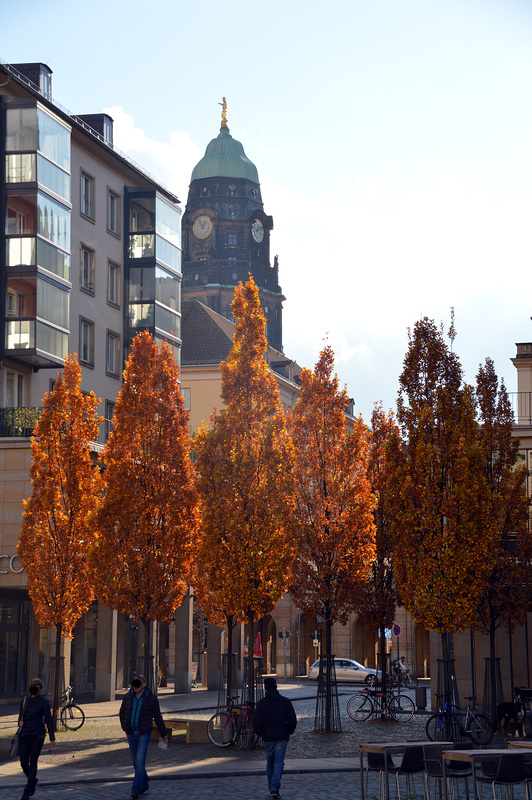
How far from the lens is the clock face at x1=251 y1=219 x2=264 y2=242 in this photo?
419ft

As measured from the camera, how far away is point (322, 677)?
2914 centimetres

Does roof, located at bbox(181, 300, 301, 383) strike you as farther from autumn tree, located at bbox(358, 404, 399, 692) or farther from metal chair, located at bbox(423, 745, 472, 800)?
metal chair, located at bbox(423, 745, 472, 800)

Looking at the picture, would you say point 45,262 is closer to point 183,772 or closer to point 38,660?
point 38,660

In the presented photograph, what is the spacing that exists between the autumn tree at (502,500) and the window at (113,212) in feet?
84.9

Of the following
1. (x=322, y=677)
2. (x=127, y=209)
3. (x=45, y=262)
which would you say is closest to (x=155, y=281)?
(x=127, y=209)

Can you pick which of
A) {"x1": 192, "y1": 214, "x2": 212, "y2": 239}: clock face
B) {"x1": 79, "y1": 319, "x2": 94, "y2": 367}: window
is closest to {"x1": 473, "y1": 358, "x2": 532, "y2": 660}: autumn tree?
{"x1": 79, "y1": 319, "x2": 94, "y2": 367}: window

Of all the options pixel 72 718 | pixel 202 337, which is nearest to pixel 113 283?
pixel 72 718

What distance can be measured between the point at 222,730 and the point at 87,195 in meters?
32.5

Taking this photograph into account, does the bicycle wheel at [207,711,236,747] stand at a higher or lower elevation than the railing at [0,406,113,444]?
lower

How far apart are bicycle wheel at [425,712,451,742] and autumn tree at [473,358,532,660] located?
5.07 meters

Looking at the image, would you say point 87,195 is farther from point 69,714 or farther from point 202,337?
point 202,337

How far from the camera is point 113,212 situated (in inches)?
2140

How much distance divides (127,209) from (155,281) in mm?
3768

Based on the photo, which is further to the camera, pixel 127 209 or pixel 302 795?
pixel 127 209
